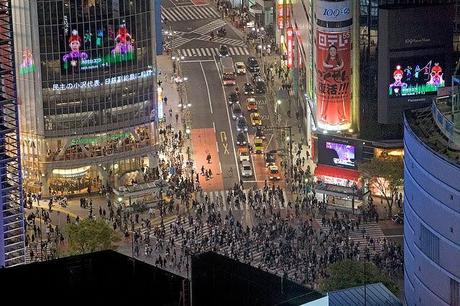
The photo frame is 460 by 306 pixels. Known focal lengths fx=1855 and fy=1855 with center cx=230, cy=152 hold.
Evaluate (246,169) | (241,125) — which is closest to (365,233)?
(246,169)

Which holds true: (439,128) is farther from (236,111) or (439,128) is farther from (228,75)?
(228,75)

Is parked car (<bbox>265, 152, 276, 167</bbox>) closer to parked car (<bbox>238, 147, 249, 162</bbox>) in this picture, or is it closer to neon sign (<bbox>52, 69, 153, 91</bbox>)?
parked car (<bbox>238, 147, 249, 162</bbox>)

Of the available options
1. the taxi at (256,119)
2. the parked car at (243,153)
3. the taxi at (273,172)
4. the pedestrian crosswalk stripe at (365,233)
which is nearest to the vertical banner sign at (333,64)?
the taxi at (273,172)

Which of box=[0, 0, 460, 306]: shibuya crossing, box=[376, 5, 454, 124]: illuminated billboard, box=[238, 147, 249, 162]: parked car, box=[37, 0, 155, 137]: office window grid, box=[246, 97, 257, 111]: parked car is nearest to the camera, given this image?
box=[0, 0, 460, 306]: shibuya crossing

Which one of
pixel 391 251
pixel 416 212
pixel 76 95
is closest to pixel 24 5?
pixel 76 95

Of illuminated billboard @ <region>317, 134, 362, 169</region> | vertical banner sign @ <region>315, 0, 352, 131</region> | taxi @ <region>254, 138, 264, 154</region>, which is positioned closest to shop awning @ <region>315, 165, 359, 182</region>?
illuminated billboard @ <region>317, 134, 362, 169</region>

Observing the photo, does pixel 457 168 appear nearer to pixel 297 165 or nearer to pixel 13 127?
pixel 13 127
